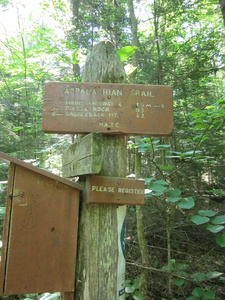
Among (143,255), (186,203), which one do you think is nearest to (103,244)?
(186,203)

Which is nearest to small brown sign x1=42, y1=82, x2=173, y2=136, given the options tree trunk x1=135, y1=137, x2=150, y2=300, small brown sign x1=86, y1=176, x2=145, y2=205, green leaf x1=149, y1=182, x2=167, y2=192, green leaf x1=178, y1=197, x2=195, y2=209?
small brown sign x1=86, y1=176, x2=145, y2=205

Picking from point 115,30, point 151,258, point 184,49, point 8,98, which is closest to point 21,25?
point 115,30

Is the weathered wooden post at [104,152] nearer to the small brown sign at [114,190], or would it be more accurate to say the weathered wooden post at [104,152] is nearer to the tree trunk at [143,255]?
the small brown sign at [114,190]

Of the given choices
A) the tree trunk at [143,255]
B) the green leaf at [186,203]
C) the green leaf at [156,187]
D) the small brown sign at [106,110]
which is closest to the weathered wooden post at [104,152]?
the small brown sign at [106,110]

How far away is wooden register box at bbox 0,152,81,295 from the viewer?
1.39 m

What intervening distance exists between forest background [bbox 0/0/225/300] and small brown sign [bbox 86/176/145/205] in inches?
37.2

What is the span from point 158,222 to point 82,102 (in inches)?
136

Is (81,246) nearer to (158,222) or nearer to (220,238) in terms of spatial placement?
(220,238)

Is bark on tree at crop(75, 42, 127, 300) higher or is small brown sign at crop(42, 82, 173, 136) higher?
small brown sign at crop(42, 82, 173, 136)

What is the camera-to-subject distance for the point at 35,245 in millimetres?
1446

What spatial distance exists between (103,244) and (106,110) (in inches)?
→ 35.0

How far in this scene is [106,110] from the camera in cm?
162

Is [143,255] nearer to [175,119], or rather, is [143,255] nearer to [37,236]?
[37,236]

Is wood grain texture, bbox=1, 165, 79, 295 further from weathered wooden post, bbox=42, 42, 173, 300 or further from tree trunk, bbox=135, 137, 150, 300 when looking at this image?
tree trunk, bbox=135, 137, 150, 300
